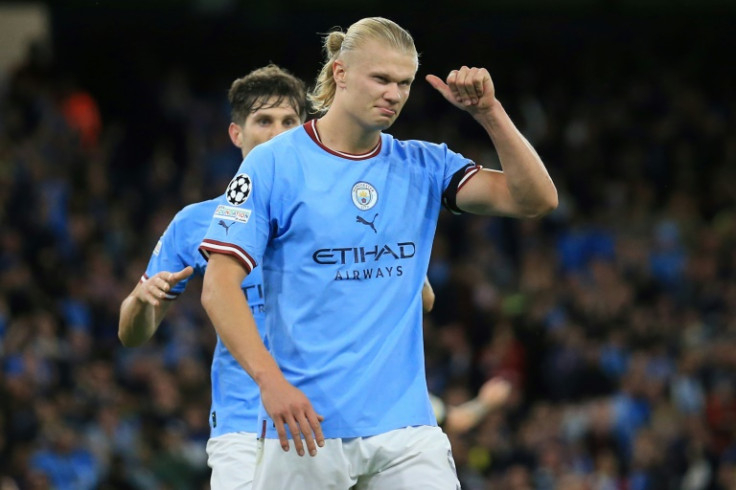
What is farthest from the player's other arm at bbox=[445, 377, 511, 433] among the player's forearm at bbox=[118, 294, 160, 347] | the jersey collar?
the jersey collar

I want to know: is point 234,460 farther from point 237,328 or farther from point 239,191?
point 239,191

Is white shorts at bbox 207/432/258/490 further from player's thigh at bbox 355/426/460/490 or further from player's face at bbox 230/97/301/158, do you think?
Answer: player's face at bbox 230/97/301/158

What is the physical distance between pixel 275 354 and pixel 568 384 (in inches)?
418

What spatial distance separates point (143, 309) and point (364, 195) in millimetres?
1307

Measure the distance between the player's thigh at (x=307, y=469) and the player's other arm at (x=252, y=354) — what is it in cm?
12

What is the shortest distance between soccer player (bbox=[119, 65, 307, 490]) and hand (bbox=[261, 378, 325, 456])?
0.87 meters

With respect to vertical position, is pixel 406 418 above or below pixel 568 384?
above

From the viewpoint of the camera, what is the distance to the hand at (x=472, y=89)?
4602 millimetres

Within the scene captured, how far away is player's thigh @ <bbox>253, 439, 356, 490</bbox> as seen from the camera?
4.61 meters

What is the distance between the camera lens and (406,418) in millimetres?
4742

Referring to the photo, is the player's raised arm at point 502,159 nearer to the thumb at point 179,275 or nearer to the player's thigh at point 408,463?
the player's thigh at point 408,463

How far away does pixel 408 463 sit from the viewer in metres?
4.68

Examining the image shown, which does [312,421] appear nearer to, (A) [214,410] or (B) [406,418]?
(B) [406,418]

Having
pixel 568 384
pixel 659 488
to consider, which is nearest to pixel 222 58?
pixel 568 384
